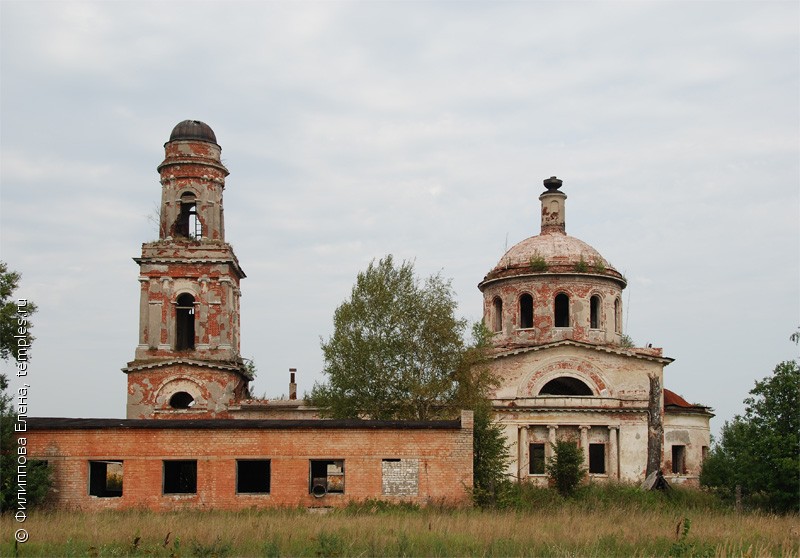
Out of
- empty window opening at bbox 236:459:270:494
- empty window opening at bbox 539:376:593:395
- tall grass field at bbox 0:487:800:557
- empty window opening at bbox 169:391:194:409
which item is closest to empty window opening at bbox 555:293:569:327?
empty window opening at bbox 539:376:593:395

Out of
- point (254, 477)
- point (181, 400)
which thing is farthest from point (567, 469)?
point (181, 400)

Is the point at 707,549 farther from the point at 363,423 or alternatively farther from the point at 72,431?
the point at 72,431

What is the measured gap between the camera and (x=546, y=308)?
121 ft

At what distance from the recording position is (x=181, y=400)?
3291 centimetres

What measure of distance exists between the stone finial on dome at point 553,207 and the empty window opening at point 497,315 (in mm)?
3529

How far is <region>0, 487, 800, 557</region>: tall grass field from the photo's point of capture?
47.3 feet

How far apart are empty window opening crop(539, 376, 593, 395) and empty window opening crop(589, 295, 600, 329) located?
2215 millimetres

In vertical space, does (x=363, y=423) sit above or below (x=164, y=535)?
above

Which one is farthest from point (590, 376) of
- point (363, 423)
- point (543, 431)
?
point (363, 423)

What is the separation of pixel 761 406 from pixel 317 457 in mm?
11123

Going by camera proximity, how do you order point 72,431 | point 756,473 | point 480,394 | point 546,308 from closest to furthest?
point 72,431
point 756,473
point 480,394
point 546,308

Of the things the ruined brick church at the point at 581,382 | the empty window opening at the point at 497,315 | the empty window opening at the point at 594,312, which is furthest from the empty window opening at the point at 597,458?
the empty window opening at the point at 497,315

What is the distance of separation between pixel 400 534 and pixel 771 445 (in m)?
12.4

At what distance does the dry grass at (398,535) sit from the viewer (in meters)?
14.4
